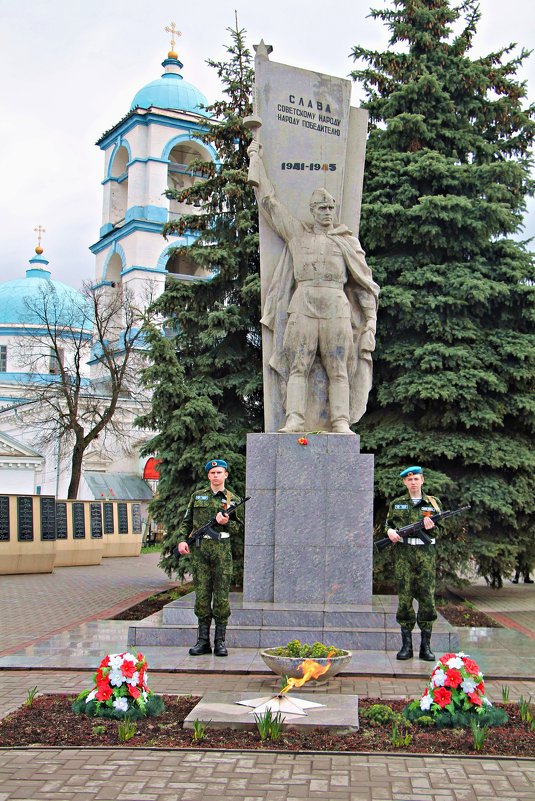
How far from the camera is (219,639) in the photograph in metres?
7.66

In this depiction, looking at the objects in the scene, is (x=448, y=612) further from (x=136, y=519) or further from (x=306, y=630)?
(x=136, y=519)

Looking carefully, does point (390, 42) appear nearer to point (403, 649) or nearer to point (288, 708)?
point (403, 649)

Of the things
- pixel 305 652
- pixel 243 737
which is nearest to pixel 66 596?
pixel 305 652

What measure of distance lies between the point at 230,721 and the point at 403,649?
266 cm

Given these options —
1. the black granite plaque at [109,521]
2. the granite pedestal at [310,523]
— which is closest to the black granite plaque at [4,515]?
the black granite plaque at [109,521]

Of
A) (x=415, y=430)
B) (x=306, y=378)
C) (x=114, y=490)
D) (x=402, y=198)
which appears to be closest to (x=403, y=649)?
(x=306, y=378)

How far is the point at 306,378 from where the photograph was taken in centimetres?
941

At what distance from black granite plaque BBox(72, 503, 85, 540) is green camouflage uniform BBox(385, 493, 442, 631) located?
1541cm

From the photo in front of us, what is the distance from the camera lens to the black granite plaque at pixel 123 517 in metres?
25.0

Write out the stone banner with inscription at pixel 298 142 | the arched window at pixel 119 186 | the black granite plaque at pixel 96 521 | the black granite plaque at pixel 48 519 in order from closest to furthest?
the stone banner with inscription at pixel 298 142, the black granite plaque at pixel 48 519, the black granite plaque at pixel 96 521, the arched window at pixel 119 186

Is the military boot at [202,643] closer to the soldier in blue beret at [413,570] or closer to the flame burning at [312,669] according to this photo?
the soldier in blue beret at [413,570]

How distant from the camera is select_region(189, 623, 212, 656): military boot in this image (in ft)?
25.2

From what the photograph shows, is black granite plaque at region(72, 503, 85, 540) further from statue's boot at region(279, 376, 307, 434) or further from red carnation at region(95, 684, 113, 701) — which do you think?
red carnation at region(95, 684, 113, 701)

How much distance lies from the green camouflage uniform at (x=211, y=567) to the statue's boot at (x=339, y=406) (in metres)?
1.88
